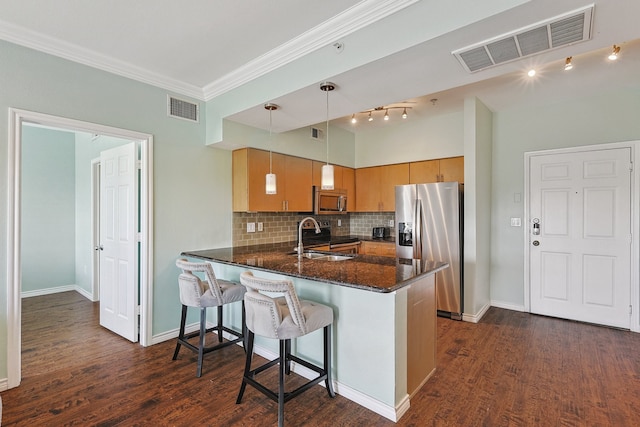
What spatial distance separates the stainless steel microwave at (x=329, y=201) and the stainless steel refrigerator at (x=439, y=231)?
3.88 feet

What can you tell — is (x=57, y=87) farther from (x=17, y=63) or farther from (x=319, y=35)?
(x=319, y=35)

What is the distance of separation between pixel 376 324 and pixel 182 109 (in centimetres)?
302

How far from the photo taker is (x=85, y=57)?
274 cm

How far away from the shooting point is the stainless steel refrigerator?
3938 millimetres

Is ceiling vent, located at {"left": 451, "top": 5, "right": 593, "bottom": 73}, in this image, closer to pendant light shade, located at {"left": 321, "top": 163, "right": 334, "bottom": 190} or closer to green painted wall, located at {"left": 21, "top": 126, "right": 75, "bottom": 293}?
pendant light shade, located at {"left": 321, "top": 163, "right": 334, "bottom": 190}

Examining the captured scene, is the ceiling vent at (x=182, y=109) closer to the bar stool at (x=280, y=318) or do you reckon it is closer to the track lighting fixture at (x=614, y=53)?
the bar stool at (x=280, y=318)

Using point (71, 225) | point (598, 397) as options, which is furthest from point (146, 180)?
point (598, 397)

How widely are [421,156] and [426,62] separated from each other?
2.80 metres

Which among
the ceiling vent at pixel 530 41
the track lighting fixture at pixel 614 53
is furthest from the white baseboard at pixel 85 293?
Answer: the track lighting fixture at pixel 614 53

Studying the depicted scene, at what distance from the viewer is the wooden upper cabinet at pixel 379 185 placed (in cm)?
513

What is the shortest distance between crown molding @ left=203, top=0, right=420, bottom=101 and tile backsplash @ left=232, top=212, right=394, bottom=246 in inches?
64.6

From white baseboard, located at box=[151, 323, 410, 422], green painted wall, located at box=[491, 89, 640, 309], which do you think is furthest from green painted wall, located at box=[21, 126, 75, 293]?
green painted wall, located at box=[491, 89, 640, 309]

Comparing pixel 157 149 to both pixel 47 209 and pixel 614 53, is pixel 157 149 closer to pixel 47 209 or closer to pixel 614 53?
pixel 47 209

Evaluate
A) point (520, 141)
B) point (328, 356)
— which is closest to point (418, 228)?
point (520, 141)
